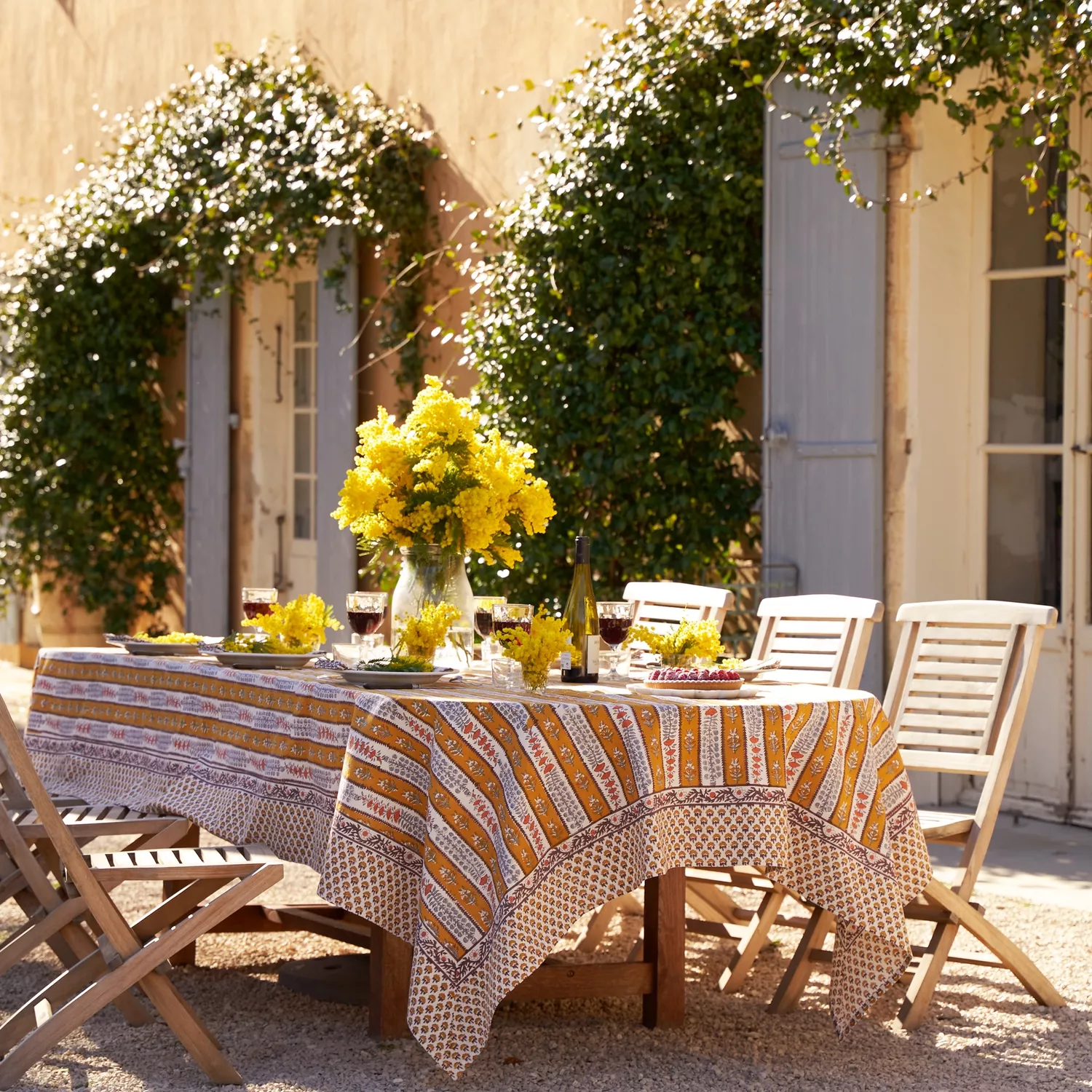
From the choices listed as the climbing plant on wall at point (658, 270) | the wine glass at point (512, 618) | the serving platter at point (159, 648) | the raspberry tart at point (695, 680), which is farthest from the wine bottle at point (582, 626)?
the climbing plant on wall at point (658, 270)

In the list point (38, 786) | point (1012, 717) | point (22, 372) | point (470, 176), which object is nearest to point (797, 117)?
point (470, 176)

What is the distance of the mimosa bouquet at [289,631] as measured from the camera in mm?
4105

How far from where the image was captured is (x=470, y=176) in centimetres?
798

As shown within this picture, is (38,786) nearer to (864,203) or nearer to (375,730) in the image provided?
(375,730)

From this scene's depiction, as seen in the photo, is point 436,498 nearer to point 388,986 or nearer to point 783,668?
point 783,668

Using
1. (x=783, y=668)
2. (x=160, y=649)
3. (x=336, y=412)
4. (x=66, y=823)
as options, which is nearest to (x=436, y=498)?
(x=160, y=649)

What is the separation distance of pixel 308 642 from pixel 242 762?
412 millimetres

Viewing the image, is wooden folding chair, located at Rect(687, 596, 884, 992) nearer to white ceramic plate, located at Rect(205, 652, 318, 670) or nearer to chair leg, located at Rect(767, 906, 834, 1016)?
chair leg, located at Rect(767, 906, 834, 1016)

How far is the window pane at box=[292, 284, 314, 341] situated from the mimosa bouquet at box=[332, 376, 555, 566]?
16.8ft

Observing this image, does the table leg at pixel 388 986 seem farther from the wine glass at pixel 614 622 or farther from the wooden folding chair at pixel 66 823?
the wine glass at pixel 614 622

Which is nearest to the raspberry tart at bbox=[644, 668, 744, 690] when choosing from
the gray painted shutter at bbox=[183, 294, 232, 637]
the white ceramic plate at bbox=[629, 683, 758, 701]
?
the white ceramic plate at bbox=[629, 683, 758, 701]

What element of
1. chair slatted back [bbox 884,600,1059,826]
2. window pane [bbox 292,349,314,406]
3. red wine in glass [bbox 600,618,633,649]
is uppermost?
window pane [bbox 292,349,314,406]

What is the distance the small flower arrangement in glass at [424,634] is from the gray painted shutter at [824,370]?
2585mm

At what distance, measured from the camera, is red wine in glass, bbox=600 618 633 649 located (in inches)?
150
